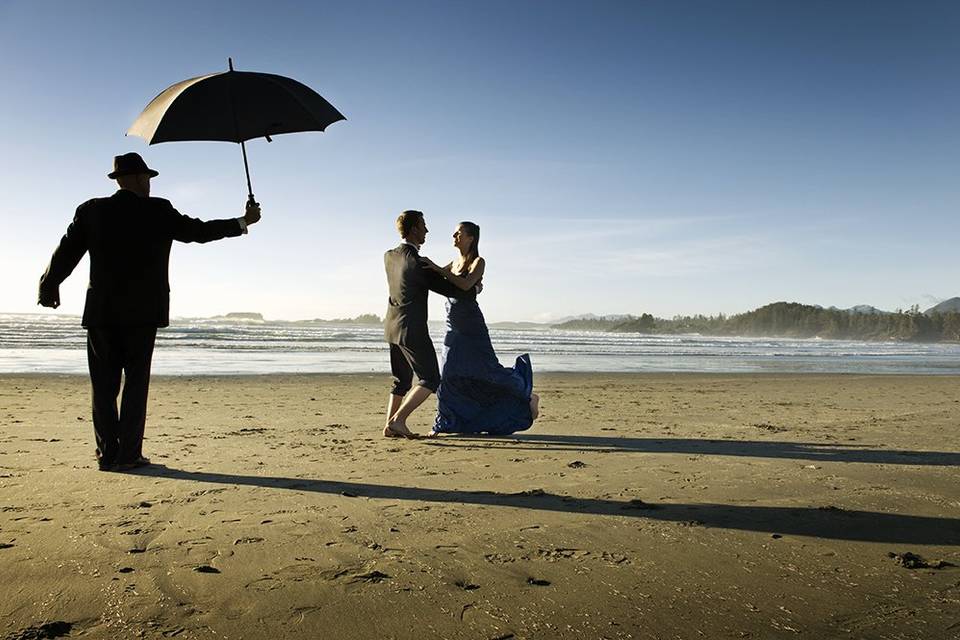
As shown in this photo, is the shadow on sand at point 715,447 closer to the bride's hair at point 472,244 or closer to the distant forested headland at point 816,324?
the bride's hair at point 472,244

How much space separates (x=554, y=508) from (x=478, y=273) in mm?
2971

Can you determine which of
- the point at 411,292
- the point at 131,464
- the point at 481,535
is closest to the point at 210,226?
the point at 131,464

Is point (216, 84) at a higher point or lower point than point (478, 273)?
higher

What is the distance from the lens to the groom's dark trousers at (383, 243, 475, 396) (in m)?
6.30

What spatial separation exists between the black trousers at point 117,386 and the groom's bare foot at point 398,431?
2.25 metres

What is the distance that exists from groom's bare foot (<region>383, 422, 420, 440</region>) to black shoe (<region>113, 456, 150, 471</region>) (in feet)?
7.26

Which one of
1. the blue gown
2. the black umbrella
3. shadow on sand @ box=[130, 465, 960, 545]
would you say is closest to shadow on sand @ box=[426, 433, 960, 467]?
the blue gown

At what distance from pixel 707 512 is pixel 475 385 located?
10.6 feet

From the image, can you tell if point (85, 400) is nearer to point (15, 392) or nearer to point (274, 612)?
point (15, 392)

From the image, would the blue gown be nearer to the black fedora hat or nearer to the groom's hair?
the groom's hair

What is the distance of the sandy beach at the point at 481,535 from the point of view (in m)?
2.32

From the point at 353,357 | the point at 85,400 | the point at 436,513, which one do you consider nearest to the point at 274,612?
the point at 436,513

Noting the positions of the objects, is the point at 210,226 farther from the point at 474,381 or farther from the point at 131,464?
the point at 474,381

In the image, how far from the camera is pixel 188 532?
3256mm
